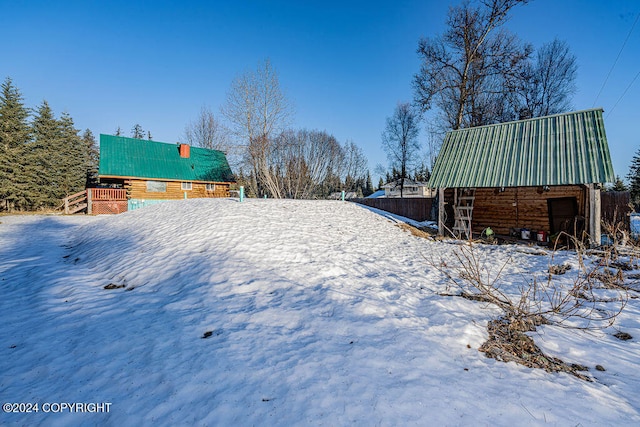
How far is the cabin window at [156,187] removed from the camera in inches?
980

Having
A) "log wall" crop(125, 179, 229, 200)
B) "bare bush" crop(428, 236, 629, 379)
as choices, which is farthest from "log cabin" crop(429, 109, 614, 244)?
"log wall" crop(125, 179, 229, 200)

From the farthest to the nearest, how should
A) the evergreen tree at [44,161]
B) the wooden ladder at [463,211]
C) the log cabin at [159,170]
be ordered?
the evergreen tree at [44,161], the log cabin at [159,170], the wooden ladder at [463,211]

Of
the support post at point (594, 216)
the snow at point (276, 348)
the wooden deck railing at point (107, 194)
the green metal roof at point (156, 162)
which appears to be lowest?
the snow at point (276, 348)

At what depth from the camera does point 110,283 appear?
245 inches

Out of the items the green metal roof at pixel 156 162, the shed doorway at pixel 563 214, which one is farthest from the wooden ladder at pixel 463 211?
the green metal roof at pixel 156 162

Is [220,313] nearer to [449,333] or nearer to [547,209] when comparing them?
[449,333]

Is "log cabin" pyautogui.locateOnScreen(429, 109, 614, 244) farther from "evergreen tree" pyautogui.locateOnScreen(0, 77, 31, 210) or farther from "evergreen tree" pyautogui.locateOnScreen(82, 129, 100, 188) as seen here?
"evergreen tree" pyautogui.locateOnScreen(82, 129, 100, 188)

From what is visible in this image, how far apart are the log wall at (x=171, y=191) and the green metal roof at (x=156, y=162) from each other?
26.0 inches

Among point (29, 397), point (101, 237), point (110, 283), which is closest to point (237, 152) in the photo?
point (101, 237)

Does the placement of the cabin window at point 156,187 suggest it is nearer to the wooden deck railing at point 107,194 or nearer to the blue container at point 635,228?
the wooden deck railing at point 107,194

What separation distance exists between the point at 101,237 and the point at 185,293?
26.0 ft

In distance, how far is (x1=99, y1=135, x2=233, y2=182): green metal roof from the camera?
2381 centimetres

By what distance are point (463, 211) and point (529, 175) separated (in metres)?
3.48

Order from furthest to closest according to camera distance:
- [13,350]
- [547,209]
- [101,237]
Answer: [547,209] < [101,237] < [13,350]
